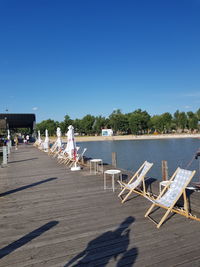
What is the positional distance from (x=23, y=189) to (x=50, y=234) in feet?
10.1

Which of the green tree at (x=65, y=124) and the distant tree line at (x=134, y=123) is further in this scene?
the distant tree line at (x=134, y=123)

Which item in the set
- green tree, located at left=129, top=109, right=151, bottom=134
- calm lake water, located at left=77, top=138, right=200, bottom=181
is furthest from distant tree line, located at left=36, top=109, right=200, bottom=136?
calm lake water, located at left=77, top=138, right=200, bottom=181

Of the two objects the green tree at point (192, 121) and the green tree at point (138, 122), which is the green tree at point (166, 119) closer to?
the green tree at point (138, 122)

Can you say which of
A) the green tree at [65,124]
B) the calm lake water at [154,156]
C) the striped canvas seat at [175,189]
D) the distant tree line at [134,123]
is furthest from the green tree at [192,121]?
the striped canvas seat at [175,189]

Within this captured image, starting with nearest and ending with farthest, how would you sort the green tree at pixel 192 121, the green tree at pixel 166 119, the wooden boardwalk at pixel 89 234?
the wooden boardwalk at pixel 89 234, the green tree at pixel 192 121, the green tree at pixel 166 119

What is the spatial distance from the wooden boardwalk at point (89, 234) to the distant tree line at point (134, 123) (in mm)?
66257

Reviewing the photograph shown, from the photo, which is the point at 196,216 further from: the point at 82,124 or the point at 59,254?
the point at 82,124

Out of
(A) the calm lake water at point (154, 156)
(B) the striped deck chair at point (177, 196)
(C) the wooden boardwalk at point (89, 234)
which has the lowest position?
(A) the calm lake water at point (154, 156)

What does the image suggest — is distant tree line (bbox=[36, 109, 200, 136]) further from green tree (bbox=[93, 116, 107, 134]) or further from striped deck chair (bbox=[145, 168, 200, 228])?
striped deck chair (bbox=[145, 168, 200, 228])

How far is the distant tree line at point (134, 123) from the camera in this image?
234 feet

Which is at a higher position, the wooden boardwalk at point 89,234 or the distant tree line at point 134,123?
the distant tree line at point 134,123

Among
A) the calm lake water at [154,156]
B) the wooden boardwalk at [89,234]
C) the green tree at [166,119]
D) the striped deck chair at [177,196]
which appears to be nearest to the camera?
the wooden boardwalk at [89,234]

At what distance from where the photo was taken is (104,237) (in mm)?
3010

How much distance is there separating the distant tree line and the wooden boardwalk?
217 ft
